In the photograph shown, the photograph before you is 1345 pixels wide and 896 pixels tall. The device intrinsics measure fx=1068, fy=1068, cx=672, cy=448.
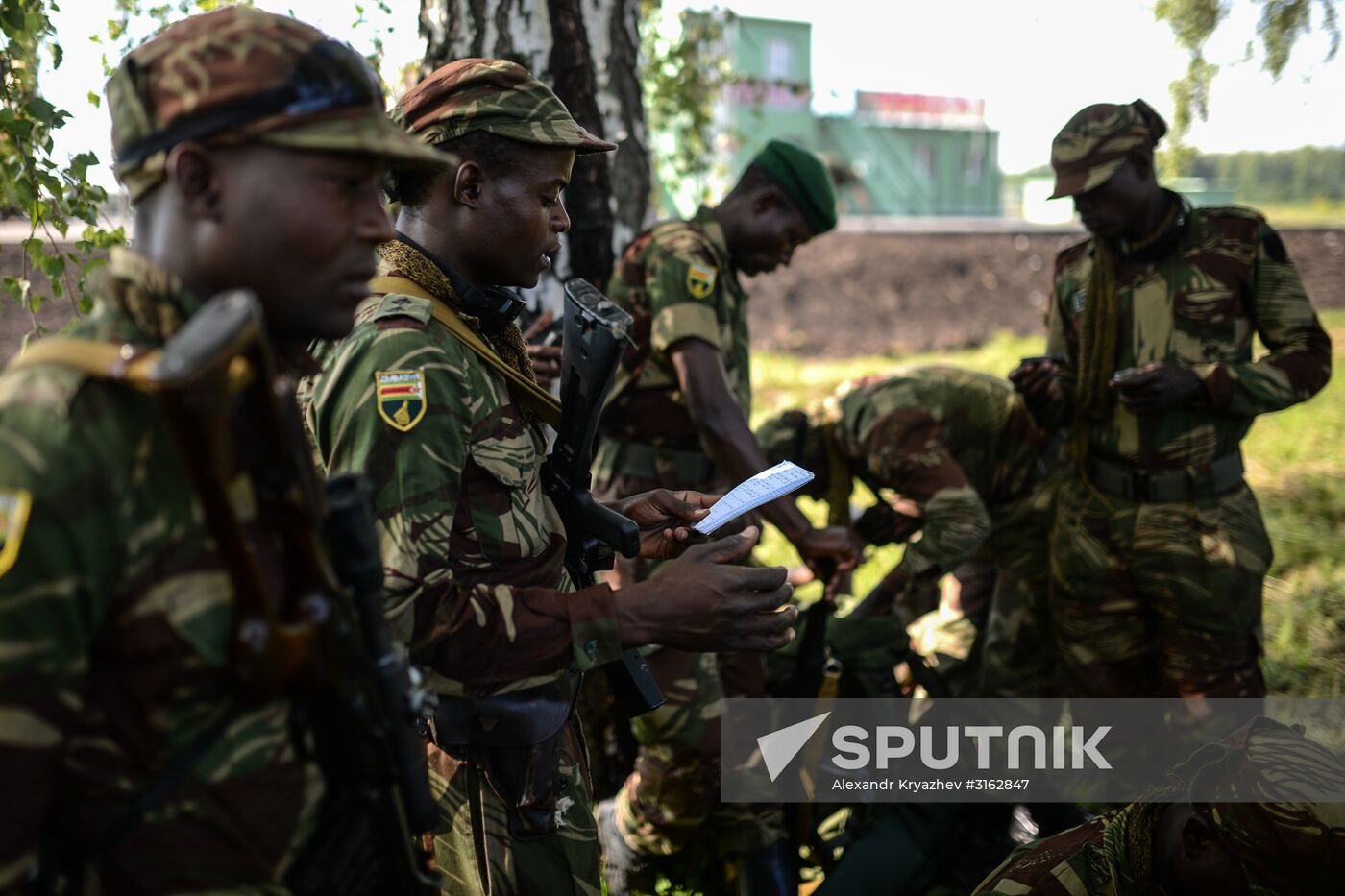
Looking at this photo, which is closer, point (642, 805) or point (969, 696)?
point (642, 805)

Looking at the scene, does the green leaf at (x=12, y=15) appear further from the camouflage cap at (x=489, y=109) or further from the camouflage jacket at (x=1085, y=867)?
the camouflage jacket at (x=1085, y=867)

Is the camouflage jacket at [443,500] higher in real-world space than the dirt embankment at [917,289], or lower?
higher

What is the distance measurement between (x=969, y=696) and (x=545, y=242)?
116 inches

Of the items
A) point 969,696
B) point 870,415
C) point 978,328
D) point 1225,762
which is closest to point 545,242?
point 1225,762

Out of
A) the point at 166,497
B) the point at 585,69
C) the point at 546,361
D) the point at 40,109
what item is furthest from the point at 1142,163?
the point at 166,497

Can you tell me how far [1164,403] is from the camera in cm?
366

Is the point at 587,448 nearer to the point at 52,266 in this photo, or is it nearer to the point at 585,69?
the point at 52,266

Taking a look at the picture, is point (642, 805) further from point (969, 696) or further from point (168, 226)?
point (168, 226)

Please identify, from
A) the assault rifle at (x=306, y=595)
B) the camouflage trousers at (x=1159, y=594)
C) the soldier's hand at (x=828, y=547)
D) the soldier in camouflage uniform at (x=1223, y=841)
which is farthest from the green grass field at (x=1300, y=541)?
the assault rifle at (x=306, y=595)

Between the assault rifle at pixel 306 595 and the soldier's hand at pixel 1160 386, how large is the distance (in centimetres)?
300

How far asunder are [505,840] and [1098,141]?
307cm

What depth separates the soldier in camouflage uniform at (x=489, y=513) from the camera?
1723 mm

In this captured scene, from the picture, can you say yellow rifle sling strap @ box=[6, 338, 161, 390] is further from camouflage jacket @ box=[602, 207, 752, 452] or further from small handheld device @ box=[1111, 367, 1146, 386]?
small handheld device @ box=[1111, 367, 1146, 386]

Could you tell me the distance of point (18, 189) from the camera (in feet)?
8.47
